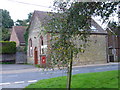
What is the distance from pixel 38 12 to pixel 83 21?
22858 millimetres

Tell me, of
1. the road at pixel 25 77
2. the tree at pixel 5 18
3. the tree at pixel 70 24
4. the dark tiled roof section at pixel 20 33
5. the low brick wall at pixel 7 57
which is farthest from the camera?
the tree at pixel 5 18

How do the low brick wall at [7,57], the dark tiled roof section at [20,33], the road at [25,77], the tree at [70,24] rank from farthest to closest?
the dark tiled roof section at [20,33]
the low brick wall at [7,57]
the road at [25,77]
the tree at [70,24]

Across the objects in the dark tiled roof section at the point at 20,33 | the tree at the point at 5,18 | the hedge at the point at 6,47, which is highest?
the tree at the point at 5,18

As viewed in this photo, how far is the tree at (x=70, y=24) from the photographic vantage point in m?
5.93

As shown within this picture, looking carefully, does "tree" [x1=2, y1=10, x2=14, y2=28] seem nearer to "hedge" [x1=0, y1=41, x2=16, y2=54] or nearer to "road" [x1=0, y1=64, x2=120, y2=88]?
"hedge" [x1=0, y1=41, x2=16, y2=54]

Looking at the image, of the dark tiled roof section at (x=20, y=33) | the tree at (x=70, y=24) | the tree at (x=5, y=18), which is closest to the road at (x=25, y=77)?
the tree at (x=70, y=24)

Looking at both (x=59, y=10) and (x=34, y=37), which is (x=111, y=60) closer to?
(x=34, y=37)

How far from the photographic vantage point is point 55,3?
21.3 feet

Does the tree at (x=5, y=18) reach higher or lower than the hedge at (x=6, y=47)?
higher

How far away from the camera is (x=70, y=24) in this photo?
5.91m

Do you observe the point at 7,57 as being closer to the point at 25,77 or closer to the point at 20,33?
the point at 20,33

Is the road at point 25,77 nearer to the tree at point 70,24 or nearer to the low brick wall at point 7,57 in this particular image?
the tree at point 70,24

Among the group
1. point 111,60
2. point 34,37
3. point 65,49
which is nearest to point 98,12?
point 65,49

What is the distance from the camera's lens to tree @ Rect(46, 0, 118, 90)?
233 inches
